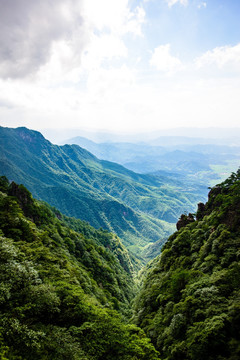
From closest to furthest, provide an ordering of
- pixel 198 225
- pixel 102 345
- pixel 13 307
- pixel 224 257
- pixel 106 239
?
pixel 13 307
pixel 102 345
pixel 224 257
pixel 198 225
pixel 106 239

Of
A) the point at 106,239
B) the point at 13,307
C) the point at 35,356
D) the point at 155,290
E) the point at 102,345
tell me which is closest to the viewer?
the point at 35,356

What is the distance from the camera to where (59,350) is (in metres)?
18.0

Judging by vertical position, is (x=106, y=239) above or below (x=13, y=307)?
below

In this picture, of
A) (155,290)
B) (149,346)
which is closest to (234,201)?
(155,290)

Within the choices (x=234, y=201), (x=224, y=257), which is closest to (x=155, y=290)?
(x=224, y=257)

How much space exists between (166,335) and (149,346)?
567 centimetres

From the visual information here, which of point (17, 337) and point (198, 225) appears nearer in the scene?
point (17, 337)

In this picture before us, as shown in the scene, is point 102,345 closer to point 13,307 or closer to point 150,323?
point 13,307

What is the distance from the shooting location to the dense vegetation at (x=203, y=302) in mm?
20219

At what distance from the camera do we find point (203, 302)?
26078 mm

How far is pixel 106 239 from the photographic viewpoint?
16600cm

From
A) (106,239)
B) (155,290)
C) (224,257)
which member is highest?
(224,257)

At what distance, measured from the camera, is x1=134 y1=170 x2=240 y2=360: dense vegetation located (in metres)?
20.2

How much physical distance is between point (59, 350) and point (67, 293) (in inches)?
335
